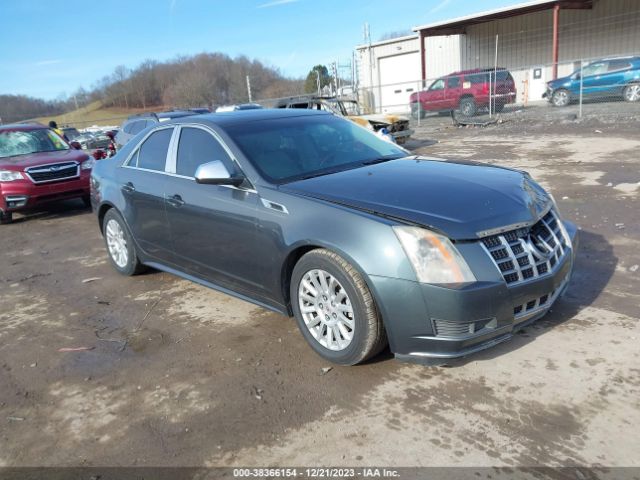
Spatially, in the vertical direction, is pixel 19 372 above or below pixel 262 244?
below

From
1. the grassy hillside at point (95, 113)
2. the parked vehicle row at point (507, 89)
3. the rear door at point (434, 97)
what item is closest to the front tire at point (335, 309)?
the parked vehicle row at point (507, 89)

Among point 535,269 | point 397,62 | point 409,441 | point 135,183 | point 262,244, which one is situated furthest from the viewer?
point 397,62

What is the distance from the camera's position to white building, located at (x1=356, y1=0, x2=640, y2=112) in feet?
87.6

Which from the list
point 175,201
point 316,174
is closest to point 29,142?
point 175,201

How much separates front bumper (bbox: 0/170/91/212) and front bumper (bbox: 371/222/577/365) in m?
8.16

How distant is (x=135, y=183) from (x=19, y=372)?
2.06m

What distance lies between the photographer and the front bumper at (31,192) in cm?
905

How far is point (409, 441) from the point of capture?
107 inches

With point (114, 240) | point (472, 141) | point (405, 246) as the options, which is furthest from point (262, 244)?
point (472, 141)

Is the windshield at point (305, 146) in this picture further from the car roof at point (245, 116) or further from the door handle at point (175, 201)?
the door handle at point (175, 201)

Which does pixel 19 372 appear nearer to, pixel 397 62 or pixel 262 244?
pixel 262 244

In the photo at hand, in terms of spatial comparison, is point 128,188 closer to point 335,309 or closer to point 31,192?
point 335,309

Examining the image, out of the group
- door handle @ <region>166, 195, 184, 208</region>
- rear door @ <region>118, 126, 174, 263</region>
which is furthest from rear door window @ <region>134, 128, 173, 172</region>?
door handle @ <region>166, 195, 184, 208</region>

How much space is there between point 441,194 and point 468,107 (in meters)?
19.6
